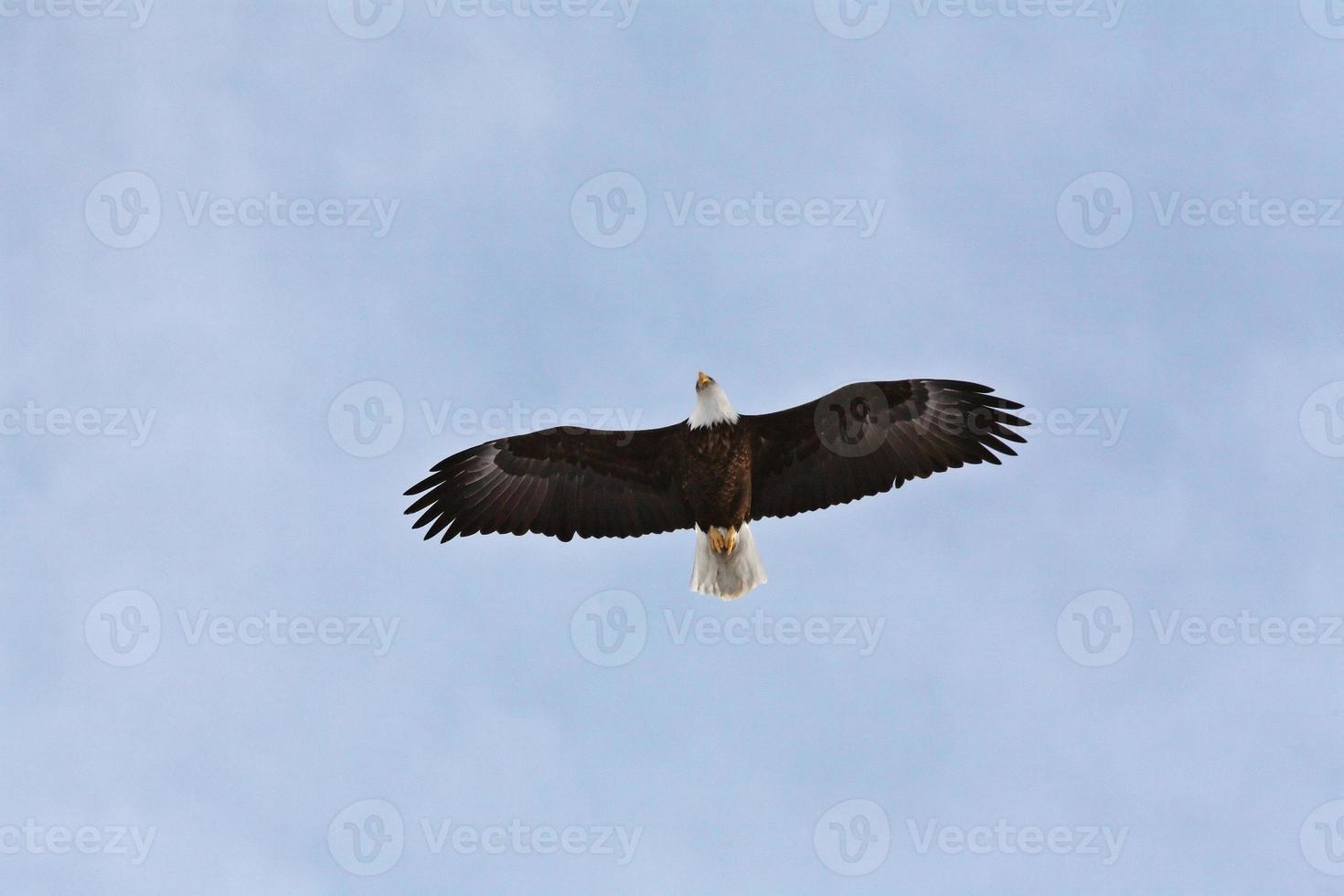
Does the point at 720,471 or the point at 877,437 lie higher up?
the point at 877,437

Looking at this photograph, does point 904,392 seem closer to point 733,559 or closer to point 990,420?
point 990,420

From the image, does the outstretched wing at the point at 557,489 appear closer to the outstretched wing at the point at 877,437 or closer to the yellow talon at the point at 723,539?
the yellow talon at the point at 723,539

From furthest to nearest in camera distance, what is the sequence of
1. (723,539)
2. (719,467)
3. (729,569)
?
(729,569)
(723,539)
(719,467)

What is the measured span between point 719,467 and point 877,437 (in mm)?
1466

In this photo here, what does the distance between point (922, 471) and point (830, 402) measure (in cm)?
105

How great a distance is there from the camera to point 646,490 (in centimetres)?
1141

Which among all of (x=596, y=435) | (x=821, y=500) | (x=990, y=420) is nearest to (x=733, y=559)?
(x=821, y=500)

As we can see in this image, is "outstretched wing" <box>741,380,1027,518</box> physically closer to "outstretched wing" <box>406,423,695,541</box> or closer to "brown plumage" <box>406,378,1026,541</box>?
"brown plumage" <box>406,378,1026,541</box>

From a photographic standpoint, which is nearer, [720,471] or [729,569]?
[720,471]

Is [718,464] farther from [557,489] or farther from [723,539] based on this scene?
[557,489]

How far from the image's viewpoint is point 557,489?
11.4 m

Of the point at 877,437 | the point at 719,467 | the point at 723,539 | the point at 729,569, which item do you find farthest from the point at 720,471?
the point at 877,437

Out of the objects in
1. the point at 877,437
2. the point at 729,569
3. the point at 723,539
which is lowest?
Result: the point at 729,569

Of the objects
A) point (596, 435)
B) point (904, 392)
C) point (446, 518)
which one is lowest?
point (446, 518)
